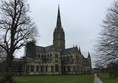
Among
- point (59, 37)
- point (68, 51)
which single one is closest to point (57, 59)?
point (68, 51)

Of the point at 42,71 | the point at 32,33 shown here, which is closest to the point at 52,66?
the point at 42,71

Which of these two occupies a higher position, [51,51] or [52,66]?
[51,51]

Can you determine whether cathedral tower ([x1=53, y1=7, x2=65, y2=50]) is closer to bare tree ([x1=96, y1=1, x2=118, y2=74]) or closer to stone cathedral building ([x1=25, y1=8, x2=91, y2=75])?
stone cathedral building ([x1=25, y1=8, x2=91, y2=75])

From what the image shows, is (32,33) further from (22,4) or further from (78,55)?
(78,55)

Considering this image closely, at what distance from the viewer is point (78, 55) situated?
145 m

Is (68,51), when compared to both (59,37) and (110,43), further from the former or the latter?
(110,43)

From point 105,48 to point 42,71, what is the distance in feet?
363

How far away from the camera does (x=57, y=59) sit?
139125 millimetres

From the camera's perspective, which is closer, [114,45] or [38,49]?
[114,45]

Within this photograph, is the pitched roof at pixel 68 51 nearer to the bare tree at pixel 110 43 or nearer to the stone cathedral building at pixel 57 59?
the stone cathedral building at pixel 57 59

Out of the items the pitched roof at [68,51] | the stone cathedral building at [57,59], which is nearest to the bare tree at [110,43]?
the stone cathedral building at [57,59]

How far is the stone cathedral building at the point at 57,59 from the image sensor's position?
134750 mm

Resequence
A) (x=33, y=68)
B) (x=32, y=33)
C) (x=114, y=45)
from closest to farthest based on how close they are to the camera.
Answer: (x=114, y=45), (x=32, y=33), (x=33, y=68)

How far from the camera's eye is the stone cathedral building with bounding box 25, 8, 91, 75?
135 m
